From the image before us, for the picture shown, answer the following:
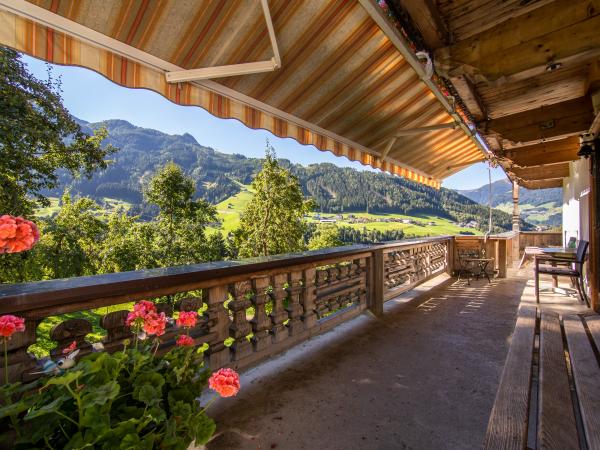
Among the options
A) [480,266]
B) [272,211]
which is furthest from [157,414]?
[272,211]

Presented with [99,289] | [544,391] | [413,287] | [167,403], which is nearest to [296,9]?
[99,289]

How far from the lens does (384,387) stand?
8.17 ft

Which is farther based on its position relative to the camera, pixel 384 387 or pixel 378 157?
pixel 378 157

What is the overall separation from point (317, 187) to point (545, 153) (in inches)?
3734

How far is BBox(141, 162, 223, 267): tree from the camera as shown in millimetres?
25250

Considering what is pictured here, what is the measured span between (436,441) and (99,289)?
2.15 metres

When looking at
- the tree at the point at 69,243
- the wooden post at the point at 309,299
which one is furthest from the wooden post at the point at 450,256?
the tree at the point at 69,243

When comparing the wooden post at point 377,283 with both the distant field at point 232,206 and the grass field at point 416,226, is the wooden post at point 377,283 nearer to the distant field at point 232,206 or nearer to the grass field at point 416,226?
the grass field at point 416,226

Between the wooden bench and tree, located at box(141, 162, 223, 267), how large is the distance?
25.2 m

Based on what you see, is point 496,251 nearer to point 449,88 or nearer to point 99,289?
point 449,88

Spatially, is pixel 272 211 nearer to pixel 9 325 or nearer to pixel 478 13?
pixel 478 13

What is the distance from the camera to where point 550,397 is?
1639 mm

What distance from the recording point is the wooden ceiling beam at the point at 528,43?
2234 millimetres

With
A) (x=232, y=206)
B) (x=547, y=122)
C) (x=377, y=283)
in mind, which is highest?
(x=232, y=206)
